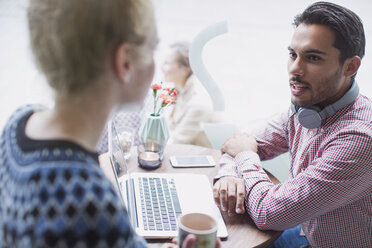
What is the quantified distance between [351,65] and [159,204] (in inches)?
31.3

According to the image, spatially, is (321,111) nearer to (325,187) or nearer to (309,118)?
(309,118)

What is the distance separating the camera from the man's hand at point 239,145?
4.54 feet

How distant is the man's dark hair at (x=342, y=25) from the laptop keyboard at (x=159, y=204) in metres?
0.73

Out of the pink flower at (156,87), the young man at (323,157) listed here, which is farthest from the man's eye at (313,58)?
the pink flower at (156,87)

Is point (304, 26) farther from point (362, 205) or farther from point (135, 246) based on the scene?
point (135, 246)

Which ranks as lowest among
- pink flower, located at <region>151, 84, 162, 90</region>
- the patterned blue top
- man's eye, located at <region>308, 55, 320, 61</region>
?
pink flower, located at <region>151, 84, 162, 90</region>

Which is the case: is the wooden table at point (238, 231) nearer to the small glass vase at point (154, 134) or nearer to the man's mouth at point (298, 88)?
the small glass vase at point (154, 134)

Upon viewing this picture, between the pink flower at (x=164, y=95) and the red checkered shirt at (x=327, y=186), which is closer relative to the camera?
the red checkered shirt at (x=327, y=186)

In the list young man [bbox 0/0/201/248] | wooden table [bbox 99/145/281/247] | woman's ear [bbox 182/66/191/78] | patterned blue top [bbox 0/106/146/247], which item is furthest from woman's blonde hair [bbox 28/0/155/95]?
woman's ear [bbox 182/66/191/78]

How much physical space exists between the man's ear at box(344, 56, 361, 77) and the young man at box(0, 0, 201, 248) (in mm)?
790

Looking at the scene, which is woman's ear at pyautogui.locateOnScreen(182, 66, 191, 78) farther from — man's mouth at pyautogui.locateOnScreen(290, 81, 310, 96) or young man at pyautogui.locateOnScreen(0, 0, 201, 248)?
young man at pyautogui.locateOnScreen(0, 0, 201, 248)

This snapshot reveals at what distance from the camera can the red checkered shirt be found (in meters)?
1.04

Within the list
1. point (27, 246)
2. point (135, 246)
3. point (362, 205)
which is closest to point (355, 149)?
point (362, 205)

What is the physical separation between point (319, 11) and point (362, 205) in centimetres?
66
